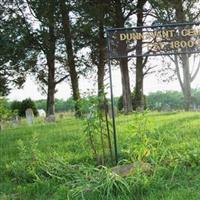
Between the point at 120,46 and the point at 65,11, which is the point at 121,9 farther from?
the point at 120,46

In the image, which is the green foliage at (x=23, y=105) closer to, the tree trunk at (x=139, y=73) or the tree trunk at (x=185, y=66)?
the tree trunk at (x=139, y=73)

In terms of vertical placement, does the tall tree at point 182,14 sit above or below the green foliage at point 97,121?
above

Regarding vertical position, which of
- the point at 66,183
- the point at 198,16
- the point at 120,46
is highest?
the point at 198,16

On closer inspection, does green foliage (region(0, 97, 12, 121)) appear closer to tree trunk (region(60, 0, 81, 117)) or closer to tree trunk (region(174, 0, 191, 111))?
tree trunk (region(60, 0, 81, 117))

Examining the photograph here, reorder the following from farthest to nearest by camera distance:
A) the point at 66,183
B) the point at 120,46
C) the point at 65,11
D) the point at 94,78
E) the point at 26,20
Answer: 1. the point at 94,78
2. the point at 26,20
3. the point at 65,11
4. the point at 120,46
5. the point at 66,183

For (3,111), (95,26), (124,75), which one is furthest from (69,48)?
(3,111)

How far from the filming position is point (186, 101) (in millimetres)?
28062

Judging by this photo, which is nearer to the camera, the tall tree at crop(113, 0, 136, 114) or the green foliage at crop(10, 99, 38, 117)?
the tall tree at crop(113, 0, 136, 114)

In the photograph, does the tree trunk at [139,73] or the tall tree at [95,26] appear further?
the tree trunk at [139,73]

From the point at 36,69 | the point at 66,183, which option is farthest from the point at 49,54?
the point at 66,183

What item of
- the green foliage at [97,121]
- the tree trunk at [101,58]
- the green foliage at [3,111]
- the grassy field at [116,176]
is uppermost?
the tree trunk at [101,58]

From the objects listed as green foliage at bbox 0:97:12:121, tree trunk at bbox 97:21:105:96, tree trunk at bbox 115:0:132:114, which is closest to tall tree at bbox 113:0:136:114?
tree trunk at bbox 115:0:132:114

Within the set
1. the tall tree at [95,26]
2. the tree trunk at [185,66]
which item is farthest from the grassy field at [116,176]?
the tree trunk at [185,66]

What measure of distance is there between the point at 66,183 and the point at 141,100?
69.1ft
